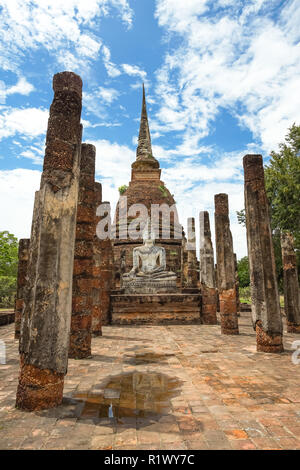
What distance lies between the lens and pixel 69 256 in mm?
3475

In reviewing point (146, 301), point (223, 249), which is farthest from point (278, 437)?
point (146, 301)

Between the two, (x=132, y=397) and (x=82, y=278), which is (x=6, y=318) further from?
(x=132, y=397)

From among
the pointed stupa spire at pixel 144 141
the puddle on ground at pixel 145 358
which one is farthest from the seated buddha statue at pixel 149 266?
the pointed stupa spire at pixel 144 141

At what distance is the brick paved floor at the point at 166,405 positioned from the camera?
241 cm

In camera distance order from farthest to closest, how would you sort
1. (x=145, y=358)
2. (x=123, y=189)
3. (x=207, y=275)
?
(x=123, y=189) → (x=207, y=275) → (x=145, y=358)

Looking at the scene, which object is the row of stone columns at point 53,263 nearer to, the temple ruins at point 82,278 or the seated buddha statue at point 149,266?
the temple ruins at point 82,278

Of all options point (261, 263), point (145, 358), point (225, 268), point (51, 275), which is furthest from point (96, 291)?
point (51, 275)

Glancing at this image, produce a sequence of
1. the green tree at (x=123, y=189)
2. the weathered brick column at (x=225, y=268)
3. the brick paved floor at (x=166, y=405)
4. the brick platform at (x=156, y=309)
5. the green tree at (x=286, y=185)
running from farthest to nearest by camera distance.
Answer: the green tree at (x=123, y=189)
the green tree at (x=286, y=185)
the brick platform at (x=156, y=309)
the weathered brick column at (x=225, y=268)
the brick paved floor at (x=166, y=405)

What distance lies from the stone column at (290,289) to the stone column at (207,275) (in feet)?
7.97

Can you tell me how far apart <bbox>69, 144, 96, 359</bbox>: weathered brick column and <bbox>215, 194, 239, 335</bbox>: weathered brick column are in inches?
163

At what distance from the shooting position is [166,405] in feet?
10.4

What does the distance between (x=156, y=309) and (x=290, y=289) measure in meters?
4.61
